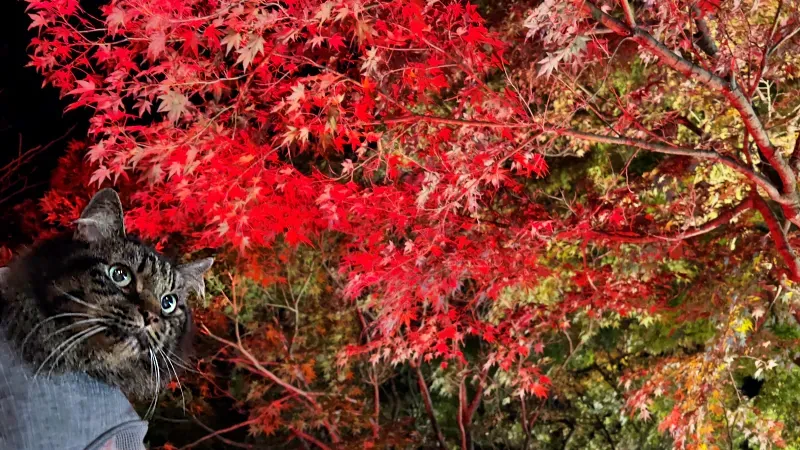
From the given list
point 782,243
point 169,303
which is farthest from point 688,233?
point 169,303

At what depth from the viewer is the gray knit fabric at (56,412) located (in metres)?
1.65

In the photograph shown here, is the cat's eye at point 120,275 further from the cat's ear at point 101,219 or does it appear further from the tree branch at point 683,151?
the tree branch at point 683,151

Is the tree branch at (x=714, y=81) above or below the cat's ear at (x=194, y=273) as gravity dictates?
above

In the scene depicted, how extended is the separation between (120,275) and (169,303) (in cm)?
17

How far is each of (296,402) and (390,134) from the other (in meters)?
4.93

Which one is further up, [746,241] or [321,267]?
[746,241]

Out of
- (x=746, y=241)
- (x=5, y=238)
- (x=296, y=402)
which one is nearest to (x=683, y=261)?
(x=746, y=241)

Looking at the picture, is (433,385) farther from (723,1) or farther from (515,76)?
(723,1)

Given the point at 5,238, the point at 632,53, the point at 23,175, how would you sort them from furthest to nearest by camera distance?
the point at 23,175
the point at 5,238
the point at 632,53

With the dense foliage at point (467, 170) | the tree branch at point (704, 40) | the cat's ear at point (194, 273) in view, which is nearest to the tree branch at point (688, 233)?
the dense foliage at point (467, 170)

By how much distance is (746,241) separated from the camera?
4.96 metres

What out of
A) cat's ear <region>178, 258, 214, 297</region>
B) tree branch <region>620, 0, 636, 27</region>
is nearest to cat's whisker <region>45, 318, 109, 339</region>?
cat's ear <region>178, 258, 214, 297</region>

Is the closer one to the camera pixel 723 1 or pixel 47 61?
pixel 723 1

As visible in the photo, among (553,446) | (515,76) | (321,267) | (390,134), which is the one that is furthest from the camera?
(553,446)
